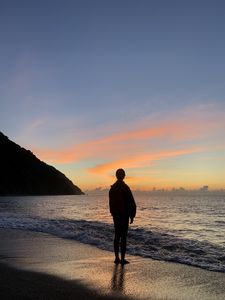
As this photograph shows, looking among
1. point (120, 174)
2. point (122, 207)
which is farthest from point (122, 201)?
point (120, 174)

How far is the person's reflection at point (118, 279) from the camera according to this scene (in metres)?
7.22

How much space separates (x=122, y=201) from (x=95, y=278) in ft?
7.92

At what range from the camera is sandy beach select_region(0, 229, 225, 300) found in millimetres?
6805

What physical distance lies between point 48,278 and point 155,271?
2.43 m

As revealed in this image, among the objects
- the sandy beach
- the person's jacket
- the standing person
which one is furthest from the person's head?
the sandy beach

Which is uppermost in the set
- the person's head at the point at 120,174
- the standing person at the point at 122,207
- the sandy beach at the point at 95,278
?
the person's head at the point at 120,174

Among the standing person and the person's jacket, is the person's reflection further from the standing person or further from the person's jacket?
the person's jacket

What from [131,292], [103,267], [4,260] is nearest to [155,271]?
[103,267]

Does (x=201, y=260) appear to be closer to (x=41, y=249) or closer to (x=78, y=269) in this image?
(x=78, y=269)

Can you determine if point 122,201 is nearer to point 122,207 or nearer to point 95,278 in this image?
point 122,207

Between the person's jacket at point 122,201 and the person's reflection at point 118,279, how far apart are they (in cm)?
125

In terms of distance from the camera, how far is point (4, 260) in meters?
10.0

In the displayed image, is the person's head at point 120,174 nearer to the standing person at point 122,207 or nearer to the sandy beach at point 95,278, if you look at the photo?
the standing person at point 122,207

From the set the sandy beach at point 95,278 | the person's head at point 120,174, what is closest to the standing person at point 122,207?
the person's head at point 120,174
